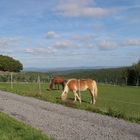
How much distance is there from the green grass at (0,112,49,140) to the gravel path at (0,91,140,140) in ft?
1.55

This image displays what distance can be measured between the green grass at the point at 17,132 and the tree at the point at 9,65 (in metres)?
78.5

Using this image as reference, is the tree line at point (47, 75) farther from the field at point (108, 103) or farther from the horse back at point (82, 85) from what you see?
the horse back at point (82, 85)

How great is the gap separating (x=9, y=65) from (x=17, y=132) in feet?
265

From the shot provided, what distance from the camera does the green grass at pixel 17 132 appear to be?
35.6 ft

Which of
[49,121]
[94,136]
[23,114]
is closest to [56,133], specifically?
[94,136]

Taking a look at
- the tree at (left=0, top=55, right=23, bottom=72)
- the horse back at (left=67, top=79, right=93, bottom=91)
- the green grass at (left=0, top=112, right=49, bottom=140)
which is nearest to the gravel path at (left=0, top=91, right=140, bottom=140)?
the green grass at (left=0, top=112, right=49, bottom=140)

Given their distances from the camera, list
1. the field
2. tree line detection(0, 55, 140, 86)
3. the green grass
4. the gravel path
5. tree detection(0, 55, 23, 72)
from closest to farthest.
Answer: the green grass, the gravel path, the field, tree line detection(0, 55, 140, 86), tree detection(0, 55, 23, 72)

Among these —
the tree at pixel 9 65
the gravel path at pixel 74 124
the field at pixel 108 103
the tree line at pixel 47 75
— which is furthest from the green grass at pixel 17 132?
the tree at pixel 9 65

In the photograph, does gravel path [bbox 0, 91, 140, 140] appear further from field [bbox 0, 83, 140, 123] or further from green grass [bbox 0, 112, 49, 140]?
field [bbox 0, 83, 140, 123]

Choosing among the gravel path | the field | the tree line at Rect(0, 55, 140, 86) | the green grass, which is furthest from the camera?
the tree line at Rect(0, 55, 140, 86)

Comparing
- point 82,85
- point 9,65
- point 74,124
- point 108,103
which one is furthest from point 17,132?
point 9,65

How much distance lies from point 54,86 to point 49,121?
89.1 ft

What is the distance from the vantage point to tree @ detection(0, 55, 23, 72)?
3600 inches

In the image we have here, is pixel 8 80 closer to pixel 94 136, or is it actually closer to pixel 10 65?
pixel 10 65
